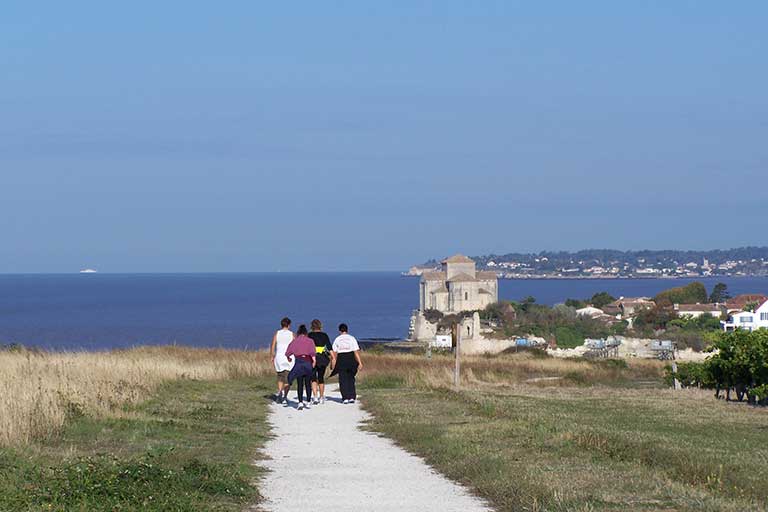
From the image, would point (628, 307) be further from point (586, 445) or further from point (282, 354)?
point (586, 445)

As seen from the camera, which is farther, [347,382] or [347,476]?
[347,382]

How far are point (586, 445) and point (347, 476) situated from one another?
3104 mm

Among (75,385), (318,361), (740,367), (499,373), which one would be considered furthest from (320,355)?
(499,373)

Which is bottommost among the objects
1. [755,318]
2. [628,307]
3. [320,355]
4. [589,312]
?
[589,312]

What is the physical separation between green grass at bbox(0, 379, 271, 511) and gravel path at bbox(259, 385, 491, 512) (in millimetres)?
335

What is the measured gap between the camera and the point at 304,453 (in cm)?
1388

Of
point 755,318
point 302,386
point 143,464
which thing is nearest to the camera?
point 143,464

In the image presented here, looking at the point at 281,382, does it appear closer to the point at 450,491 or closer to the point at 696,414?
the point at 696,414

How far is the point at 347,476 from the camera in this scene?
11820 millimetres

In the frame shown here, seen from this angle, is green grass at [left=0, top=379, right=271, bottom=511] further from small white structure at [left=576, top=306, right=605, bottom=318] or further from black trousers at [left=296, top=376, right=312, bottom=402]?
small white structure at [left=576, top=306, right=605, bottom=318]

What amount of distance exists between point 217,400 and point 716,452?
10.6 metres

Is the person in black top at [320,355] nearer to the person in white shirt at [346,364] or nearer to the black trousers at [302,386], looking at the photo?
the person in white shirt at [346,364]

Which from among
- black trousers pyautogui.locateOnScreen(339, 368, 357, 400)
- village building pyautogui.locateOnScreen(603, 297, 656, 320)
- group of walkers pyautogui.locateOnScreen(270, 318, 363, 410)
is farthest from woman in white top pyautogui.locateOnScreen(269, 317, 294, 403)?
village building pyautogui.locateOnScreen(603, 297, 656, 320)

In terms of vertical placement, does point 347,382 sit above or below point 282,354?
below
